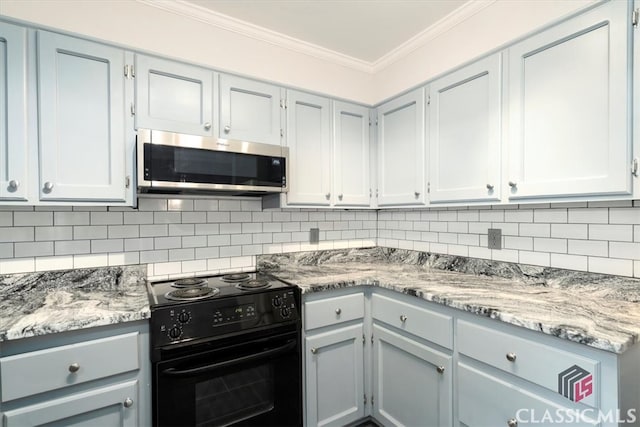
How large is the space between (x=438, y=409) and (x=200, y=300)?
126 centimetres

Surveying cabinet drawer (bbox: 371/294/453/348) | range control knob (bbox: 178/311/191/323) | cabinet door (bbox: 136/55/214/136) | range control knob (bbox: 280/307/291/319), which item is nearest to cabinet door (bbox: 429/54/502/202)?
cabinet drawer (bbox: 371/294/453/348)

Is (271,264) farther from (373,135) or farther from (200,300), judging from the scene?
(373,135)

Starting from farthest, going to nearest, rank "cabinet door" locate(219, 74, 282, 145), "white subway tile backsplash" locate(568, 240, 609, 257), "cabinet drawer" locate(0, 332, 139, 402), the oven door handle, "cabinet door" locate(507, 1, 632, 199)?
1. "cabinet door" locate(219, 74, 282, 145)
2. "white subway tile backsplash" locate(568, 240, 609, 257)
3. the oven door handle
4. "cabinet door" locate(507, 1, 632, 199)
5. "cabinet drawer" locate(0, 332, 139, 402)

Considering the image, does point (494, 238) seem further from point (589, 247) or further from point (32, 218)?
point (32, 218)

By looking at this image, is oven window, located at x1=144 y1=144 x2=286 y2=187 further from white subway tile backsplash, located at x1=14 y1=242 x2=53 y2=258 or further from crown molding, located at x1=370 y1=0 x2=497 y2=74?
crown molding, located at x1=370 y1=0 x2=497 y2=74

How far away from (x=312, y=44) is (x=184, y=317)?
77.6 inches

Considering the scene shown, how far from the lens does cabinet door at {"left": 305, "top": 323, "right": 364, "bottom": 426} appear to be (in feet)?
5.73

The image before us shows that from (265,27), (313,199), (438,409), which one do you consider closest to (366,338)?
(438,409)

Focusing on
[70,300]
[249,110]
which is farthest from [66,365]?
[249,110]

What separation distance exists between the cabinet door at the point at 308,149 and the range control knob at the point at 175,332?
0.98 meters

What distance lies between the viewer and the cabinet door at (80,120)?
4.67ft

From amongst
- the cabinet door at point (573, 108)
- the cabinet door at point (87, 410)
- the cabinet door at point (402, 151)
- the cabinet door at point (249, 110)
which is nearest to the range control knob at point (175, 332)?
the cabinet door at point (87, 410)

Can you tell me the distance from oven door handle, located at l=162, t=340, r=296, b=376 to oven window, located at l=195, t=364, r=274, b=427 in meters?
0.07

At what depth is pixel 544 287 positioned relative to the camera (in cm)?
165
